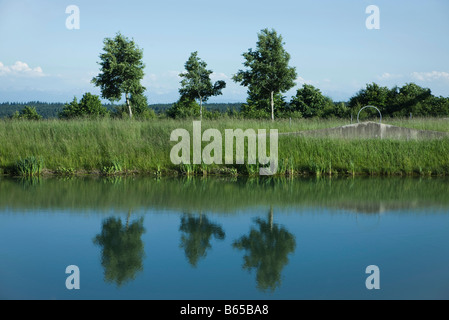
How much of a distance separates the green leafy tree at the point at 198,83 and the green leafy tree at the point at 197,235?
2089 centimetres

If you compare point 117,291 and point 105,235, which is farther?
point 105,235

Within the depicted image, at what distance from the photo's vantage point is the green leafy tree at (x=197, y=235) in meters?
4.86

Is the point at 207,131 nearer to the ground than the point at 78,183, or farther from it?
farther from it

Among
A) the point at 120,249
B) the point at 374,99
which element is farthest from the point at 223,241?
the point at 374,99

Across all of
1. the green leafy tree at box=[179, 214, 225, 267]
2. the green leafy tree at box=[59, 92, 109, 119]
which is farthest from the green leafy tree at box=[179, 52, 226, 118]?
the green leafy tree at box=[179, 214, 225, 267]

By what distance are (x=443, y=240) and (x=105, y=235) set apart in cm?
384

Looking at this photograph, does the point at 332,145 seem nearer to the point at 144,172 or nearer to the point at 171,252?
the point at 144,172

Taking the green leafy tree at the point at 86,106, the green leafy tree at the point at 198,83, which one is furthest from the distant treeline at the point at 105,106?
the green leafy tree at the point at 198,83

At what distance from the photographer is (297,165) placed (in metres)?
11.3

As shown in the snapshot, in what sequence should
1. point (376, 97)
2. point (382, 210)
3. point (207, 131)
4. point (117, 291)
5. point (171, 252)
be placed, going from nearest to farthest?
point (117, 291) < point (171, 252) < point (382, 210) < point (207, 131) < point (376, 97)

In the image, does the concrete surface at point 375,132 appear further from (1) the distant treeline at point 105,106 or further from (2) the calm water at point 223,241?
(1) the distant treeline at point 105,106

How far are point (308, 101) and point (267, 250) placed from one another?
27951 millimetres

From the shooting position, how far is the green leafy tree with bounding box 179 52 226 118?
88.3ft
